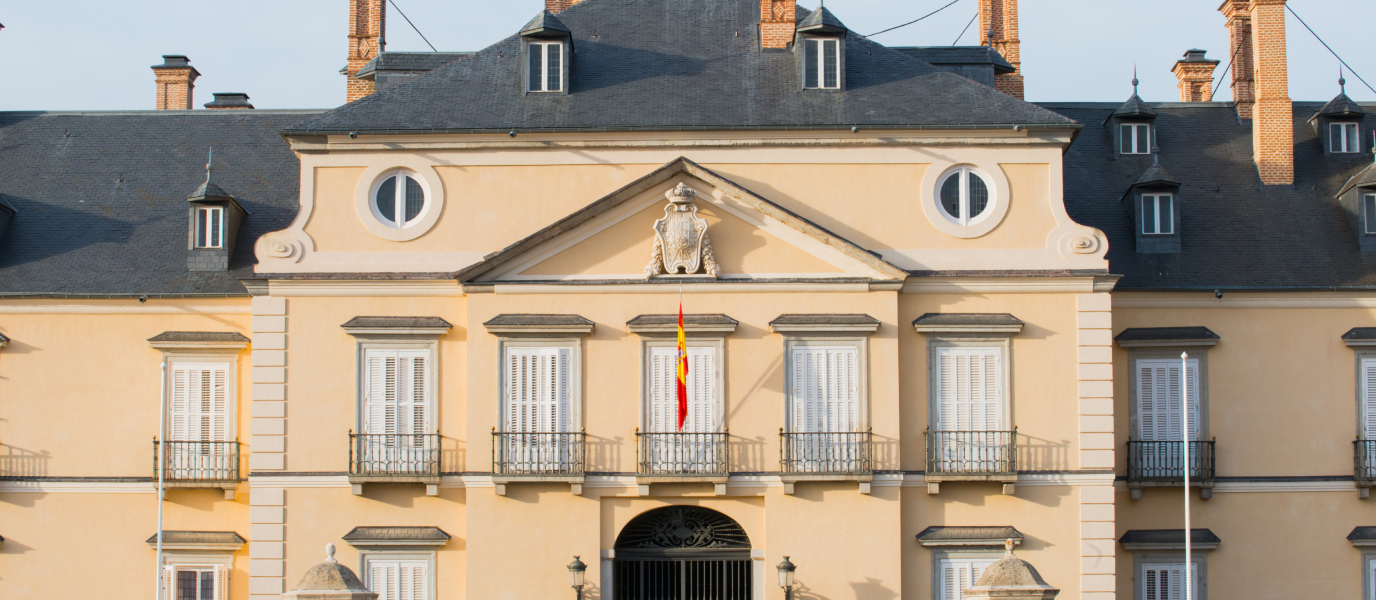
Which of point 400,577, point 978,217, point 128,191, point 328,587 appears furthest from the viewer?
point 128,191

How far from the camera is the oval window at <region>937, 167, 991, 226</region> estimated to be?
26047 millimetres

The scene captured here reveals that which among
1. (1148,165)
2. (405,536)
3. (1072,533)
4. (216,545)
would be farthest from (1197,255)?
(216,545)

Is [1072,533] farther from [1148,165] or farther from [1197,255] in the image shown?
[1148,165]

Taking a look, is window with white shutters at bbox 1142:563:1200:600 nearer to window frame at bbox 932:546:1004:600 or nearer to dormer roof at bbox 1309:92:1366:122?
window frame at bbox 932:546:1004:600

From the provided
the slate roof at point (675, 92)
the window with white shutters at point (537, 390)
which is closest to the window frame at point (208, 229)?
the slate roof at point (675, 92)

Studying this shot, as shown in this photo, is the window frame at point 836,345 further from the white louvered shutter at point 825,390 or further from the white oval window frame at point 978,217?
the white oval window frame at point 978,217

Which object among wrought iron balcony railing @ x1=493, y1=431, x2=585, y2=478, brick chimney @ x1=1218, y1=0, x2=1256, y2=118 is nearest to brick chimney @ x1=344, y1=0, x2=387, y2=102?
wrought iron balcony railing @ x1=493, y1=431, x2=585, y2=478

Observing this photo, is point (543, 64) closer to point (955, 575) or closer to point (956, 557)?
point (956, 557)

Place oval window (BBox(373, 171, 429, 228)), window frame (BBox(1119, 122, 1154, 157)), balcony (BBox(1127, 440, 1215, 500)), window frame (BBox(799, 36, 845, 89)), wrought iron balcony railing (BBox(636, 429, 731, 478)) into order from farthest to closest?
1. window frame (BBox(1119, 122, 1154, 157))
2. window frame (BBox(799, 36, 845, 89))
3. balcony (BBox(1127, 440, 1215, 500))
4. oval window (BBox(373, 171, 429, 228))
5. wrought iron balcony railing (BBox(636, 429, 731, 478))

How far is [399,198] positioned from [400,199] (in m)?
0.03

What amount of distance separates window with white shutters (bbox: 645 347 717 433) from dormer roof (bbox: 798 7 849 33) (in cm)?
721

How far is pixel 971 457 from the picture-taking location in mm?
25172

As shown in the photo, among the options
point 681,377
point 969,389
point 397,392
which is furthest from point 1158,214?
point 397,392

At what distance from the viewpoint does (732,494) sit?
81.9 ft
